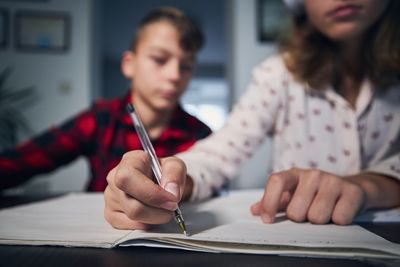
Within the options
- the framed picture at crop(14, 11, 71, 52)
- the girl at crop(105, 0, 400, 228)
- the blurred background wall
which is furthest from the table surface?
the framed picture at crop(14, 11, 71, 52)

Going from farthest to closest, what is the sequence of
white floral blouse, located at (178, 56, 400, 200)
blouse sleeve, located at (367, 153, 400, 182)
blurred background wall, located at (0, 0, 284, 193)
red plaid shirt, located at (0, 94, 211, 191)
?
blurred background wall, located at (0, 0, 284, 193) < red plaid shirt, located at (0, 94, 211, 191) < white floral blouse, located at (178, 56, 400, 200) < blouse sleeve, located at (367, 153, 400, 182)

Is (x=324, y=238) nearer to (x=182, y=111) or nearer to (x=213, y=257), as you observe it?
(x=213, y=257)

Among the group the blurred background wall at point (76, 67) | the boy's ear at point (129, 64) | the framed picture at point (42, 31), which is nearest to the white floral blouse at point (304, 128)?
the boy's ear at point (129, 64)

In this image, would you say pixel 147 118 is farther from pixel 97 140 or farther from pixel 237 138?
pixel 237 138

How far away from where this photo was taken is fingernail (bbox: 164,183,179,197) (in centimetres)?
25

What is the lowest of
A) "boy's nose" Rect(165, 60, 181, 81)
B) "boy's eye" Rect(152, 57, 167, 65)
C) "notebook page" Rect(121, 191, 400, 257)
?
"notebook page" Rect(121, 191, 400, 257)

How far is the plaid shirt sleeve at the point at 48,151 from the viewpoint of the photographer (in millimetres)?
653

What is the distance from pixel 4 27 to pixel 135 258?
214 cm

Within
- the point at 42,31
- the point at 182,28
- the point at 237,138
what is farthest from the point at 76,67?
Answer: the point at 237,138

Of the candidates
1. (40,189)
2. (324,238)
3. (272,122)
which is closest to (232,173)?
(272,122)

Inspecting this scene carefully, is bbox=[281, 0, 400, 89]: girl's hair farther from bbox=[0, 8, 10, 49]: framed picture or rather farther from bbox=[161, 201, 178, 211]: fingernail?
bbox=[0, 8, 10, 49]: framed picture

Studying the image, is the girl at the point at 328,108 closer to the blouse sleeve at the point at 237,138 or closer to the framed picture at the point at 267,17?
the blouse sleeve at the point at 237,138

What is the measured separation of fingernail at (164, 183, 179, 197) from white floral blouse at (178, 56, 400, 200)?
240 millimetres

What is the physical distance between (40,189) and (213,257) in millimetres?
1838
